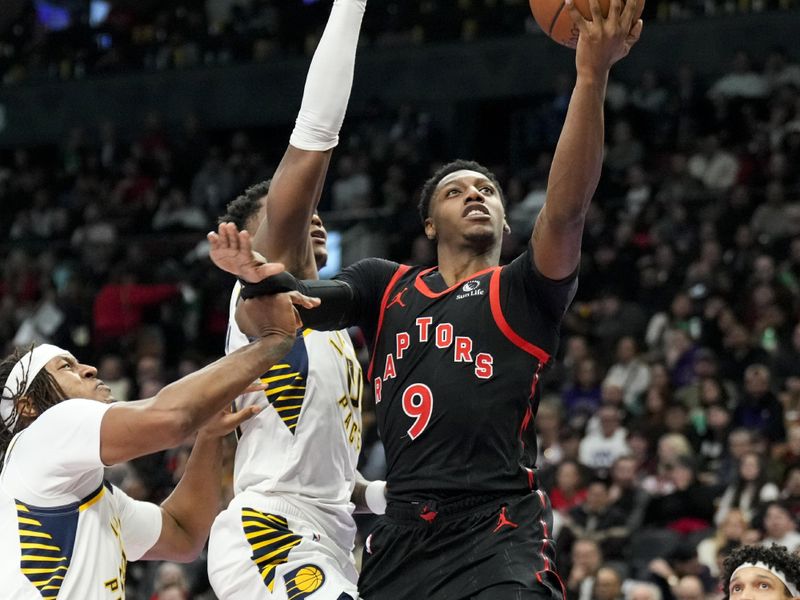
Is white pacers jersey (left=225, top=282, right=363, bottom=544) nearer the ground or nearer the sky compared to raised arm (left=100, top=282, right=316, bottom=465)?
nearer the ground

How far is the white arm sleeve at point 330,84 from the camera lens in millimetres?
5168

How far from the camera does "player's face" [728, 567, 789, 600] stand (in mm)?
5984

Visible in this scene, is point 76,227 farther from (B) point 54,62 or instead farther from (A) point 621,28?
(A) point 621,28

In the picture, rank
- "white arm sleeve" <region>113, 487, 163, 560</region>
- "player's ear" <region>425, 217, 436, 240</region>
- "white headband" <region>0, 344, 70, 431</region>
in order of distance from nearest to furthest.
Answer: "white headband" <region>0, 344, 70, 431</region>
"player's ear" <region>425, 217, 436, 240</region>
"white arm sleeve" <region>113, 487, 163, 560</region>

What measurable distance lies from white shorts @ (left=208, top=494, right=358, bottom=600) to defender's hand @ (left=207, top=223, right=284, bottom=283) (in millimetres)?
1019

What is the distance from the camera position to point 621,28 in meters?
4.46

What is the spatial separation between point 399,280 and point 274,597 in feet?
4.37

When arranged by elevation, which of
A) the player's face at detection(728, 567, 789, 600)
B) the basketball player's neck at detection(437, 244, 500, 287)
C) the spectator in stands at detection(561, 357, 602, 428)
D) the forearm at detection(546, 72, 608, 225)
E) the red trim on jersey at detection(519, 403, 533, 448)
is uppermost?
the forearm at detection(546, 72, 608, 225)

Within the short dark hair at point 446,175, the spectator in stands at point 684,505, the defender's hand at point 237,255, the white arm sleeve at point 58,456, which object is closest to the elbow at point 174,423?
the white arm sleeve at point 58,456

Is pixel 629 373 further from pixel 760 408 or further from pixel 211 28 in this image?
pixel 211 28

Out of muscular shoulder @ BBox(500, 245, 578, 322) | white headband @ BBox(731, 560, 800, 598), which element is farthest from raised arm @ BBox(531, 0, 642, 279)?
white headband @ BBox(731, 560, 800, 598)

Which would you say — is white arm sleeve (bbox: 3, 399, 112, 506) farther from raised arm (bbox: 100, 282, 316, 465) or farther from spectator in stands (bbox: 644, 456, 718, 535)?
spectator in stands (bbox: 644, 456, 718, 535)

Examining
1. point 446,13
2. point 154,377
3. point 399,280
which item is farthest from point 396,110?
point 399,280

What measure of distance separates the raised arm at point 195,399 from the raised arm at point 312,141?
1.41 feet
